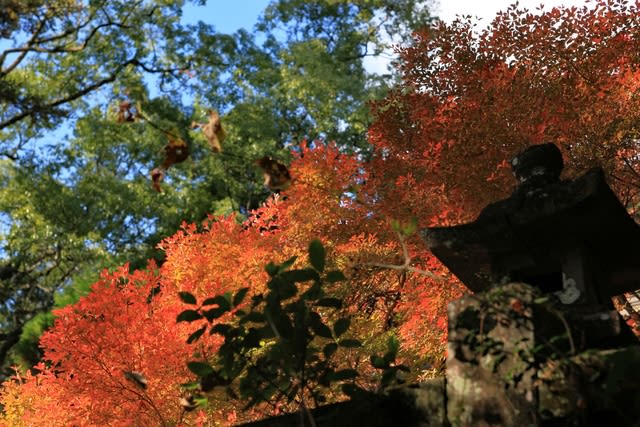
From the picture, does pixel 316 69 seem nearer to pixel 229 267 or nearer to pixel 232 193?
pixel 232 193

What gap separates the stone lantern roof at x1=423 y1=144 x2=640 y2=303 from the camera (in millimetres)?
5676

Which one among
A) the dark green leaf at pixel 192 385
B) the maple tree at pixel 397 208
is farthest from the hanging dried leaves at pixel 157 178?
the maple tree at pixel 397 208

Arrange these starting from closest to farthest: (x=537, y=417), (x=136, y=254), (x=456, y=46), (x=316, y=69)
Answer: (x=537, y=417) < (x=456, y=46) < (x=136, y=254) < (x=316, y=69)

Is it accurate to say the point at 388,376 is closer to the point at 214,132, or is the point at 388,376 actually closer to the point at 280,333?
the point at 280,333

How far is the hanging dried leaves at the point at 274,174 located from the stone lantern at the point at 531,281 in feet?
4.59

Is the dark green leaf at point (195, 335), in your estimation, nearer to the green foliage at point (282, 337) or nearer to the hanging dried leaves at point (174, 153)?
the green foliage at point (282, 337)

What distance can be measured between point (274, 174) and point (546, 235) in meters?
2.78

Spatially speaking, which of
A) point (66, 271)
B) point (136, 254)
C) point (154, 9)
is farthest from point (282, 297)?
point (66, 271)

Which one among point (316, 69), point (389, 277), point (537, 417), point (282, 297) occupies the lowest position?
point (537, 417)

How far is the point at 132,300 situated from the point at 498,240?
726 cm

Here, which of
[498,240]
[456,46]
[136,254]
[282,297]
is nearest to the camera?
[282,297]

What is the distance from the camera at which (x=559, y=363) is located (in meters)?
4.21

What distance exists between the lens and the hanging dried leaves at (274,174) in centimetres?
412

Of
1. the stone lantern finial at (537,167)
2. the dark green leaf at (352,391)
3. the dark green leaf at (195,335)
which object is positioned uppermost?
the stone lantern finial at (537,167)
